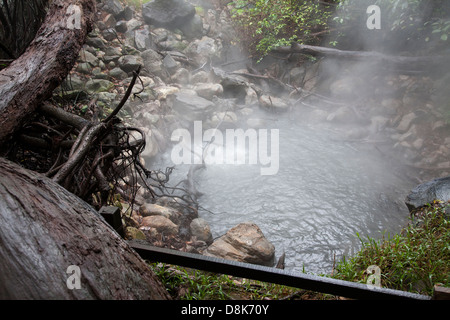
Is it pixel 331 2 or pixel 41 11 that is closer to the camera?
pixel 41 11

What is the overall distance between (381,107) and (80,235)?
8.88 meters

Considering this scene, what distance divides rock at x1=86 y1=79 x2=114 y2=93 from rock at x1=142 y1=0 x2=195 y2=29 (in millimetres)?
5359

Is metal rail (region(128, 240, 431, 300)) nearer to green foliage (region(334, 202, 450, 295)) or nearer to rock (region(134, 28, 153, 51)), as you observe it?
green foliage (region(334, 202, 450, 295))

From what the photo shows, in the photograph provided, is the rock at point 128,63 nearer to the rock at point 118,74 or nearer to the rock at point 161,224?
the rock at point 118,74

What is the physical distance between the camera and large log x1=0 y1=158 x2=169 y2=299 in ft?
2.87

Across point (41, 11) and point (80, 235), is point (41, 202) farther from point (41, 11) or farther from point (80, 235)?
point (41, 11)

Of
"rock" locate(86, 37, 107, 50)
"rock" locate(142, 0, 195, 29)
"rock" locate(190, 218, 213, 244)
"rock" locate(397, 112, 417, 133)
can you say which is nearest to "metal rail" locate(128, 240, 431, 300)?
"rock" locate(190, 218, 213, 244)

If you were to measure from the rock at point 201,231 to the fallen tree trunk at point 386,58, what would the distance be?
8.05 m

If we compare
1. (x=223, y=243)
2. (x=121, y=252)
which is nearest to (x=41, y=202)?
(x=121, y=252)

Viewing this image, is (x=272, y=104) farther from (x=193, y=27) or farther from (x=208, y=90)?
(x=193, y=27)

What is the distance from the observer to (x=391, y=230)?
4.15 metres

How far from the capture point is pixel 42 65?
78.3 inches

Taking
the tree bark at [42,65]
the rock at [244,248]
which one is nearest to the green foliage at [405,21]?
the rock at [244,248]

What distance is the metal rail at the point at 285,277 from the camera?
1326 mm
